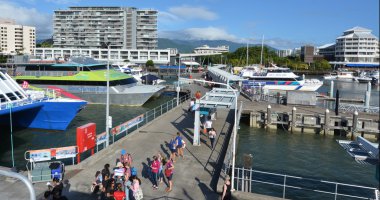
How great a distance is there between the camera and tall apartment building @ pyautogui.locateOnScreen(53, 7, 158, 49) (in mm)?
156250

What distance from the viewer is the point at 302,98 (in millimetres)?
37594

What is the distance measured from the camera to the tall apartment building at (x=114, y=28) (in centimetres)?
15625

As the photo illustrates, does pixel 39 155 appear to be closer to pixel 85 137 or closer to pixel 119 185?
pixel 85 137

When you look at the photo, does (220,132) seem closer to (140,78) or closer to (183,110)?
(183,110)

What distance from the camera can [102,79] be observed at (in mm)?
43750

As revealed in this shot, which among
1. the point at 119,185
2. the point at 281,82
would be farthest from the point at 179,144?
the point at 281,82

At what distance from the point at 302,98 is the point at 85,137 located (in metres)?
26.7

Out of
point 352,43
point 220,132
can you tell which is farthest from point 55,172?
point 352,43

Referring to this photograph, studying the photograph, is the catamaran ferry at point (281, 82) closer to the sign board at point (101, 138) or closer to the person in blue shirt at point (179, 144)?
the sign board at point (101, 138)

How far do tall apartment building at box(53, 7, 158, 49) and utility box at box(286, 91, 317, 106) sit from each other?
125 meters

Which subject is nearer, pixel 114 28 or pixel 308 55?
pixel 114 28

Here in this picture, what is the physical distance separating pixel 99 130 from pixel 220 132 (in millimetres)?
11748

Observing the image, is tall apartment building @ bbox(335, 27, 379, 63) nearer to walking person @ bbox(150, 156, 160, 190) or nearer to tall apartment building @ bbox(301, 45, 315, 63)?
tall apartment building @ bbox(301, 45, 315, 63)

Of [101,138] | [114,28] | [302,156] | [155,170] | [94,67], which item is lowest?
[302,156]
